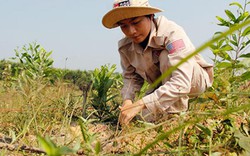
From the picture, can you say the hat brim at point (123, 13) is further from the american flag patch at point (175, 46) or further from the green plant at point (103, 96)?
the green plant at point (103, 96)

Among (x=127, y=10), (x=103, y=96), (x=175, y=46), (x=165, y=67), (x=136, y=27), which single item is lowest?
(x=103, y=96)

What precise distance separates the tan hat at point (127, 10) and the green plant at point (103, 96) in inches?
20.3

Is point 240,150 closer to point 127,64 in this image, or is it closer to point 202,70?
point 202,70

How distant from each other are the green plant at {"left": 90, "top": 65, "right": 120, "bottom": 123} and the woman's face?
510 millimetres

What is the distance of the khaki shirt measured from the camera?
6.53ft

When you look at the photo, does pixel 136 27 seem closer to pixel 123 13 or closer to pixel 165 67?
pixel 123 13

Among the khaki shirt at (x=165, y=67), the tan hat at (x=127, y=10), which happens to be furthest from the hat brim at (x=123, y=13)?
the khaki shirt at (x=165, y=67)

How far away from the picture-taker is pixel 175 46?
209cm

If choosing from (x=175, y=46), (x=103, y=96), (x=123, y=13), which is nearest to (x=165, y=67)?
(x=175, y=46)

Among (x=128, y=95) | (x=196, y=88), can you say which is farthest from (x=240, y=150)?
(x=128, y=95)

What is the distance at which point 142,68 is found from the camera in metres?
2.46

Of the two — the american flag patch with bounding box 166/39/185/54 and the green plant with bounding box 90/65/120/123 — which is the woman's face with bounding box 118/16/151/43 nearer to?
the american flag patch with bounding box 166/39/185/54

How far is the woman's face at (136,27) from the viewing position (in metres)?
2.10

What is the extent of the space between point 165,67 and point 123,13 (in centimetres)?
44
